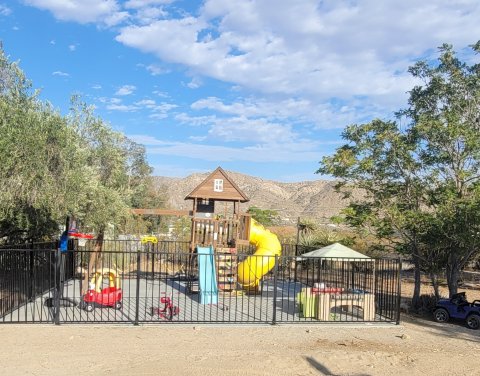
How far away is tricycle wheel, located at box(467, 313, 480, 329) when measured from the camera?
12094mm

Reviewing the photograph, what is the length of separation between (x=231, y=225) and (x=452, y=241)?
21.1 ft

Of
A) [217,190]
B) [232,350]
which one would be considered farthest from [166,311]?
[217,190]

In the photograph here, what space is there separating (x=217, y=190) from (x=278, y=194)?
60.6m

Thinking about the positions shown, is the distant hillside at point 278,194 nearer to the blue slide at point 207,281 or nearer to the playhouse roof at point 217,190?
the playhouse roof at point 217,190

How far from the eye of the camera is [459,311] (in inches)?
495

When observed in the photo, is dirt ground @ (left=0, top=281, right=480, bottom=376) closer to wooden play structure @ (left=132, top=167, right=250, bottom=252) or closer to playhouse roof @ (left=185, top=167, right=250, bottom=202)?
wooden play structure @ (left=132, top=167, right=250, bottom=252)

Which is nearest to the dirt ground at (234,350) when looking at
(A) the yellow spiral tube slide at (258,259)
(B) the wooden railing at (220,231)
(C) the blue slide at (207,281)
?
(C) the blue slide at (207,281)

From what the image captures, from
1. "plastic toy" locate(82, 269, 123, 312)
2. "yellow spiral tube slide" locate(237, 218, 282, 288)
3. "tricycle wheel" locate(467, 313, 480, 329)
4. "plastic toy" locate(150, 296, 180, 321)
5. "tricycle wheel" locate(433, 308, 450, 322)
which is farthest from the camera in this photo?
"yellow spiral tube slide" locate(237, 218, 282, 288)

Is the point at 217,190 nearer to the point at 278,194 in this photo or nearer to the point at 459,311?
the point at 459,311

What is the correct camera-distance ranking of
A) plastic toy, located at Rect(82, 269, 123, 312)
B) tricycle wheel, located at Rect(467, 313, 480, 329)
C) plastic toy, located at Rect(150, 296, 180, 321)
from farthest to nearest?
tricycle wheel, located at Rect(467, 313, 480, 329), plastic toy, located at Rect(82, 269, 123, 312), plastic toy, located at Rect(150, 296, 180, 321)

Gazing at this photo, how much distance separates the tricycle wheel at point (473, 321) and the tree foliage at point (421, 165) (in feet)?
6.12

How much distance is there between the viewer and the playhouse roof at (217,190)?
16.0 m

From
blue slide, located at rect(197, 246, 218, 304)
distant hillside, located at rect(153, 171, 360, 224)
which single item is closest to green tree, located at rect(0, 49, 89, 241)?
blue slide, located at rect(197, 246, 218, 304)

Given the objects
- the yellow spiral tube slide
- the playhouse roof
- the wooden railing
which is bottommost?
the yellow spiral tube slide
